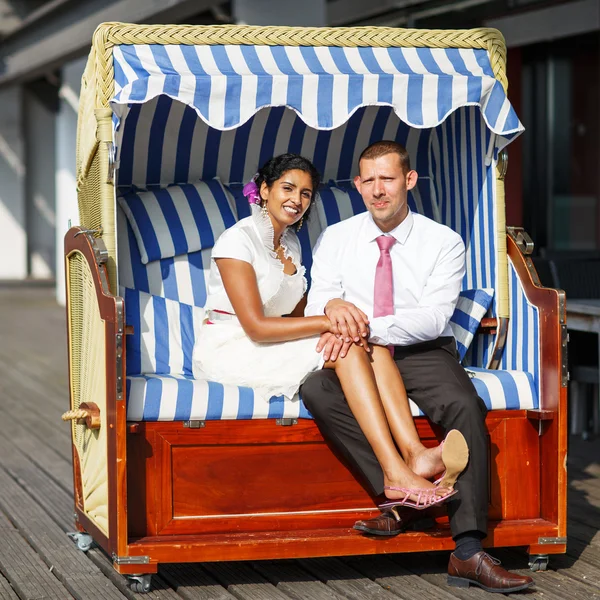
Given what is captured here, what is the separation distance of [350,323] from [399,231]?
1.56 feet

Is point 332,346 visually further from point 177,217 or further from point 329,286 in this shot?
point 177,217

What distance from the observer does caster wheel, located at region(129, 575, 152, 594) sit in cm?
316

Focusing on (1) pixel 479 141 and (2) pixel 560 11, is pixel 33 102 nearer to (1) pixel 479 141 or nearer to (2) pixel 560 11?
(2) pixel 560 11

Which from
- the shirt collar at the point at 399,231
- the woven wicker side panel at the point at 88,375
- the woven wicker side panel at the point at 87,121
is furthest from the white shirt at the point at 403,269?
the woven wicker side panel at the point at 87,121

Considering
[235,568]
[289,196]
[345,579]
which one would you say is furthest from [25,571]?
[289,196]

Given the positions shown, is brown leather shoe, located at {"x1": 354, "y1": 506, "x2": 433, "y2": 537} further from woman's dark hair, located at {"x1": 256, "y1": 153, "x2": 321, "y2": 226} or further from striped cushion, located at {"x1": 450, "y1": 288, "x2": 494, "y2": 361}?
woman's dark hair, located at {"x1": 256, "y1": 153, "x2": 321, "y2": 226}

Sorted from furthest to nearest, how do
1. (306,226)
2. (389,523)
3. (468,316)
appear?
(306,226) < (468,316) < (389,523)

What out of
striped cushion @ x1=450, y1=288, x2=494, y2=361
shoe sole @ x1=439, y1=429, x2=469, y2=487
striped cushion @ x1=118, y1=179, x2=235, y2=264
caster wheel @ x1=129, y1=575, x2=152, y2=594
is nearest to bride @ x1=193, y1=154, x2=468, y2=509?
shoe sole @ x1=439, y1=429, x2=469, y2=487

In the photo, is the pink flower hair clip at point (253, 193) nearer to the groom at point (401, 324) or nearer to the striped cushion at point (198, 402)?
the groom at point (401, 324)

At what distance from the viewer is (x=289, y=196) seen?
364 cm

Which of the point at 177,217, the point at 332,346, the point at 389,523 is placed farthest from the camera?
the point at 177,217

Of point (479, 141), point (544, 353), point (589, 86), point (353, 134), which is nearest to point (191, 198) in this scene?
point (353, 134)

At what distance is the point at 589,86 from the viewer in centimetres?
749

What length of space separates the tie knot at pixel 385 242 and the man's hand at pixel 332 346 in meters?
0.41
